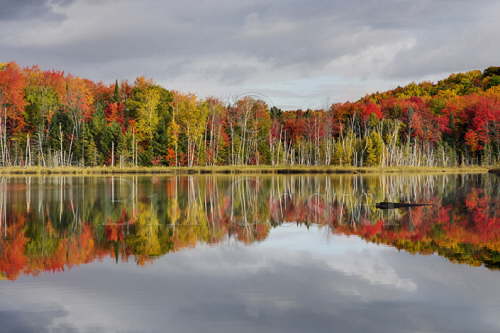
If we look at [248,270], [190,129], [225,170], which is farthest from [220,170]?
[248,270]

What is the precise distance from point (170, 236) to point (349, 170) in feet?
168

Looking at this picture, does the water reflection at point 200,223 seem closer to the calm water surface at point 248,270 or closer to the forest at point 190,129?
the calm water surface at point 248,270

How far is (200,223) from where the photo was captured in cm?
2016

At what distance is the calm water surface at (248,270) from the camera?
9188 millimetres

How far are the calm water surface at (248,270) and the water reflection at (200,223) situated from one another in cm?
7

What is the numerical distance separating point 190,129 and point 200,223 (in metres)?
52.6

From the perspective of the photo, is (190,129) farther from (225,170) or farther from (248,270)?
(248,270)

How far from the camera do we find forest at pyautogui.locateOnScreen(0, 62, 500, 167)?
70.4 metres

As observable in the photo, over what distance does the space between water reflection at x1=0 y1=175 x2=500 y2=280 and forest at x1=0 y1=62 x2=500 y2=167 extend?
40.0 m

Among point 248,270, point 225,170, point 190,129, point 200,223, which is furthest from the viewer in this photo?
point 190,129

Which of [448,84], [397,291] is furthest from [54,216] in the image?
[448,84]

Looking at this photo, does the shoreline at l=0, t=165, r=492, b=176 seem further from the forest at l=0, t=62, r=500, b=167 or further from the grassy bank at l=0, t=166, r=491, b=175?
the forest at l=0, t=62, r=500, b=167

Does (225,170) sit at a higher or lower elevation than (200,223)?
higher

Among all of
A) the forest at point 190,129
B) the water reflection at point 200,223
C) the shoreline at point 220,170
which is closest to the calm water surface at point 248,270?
the water reflection at point 200,223
